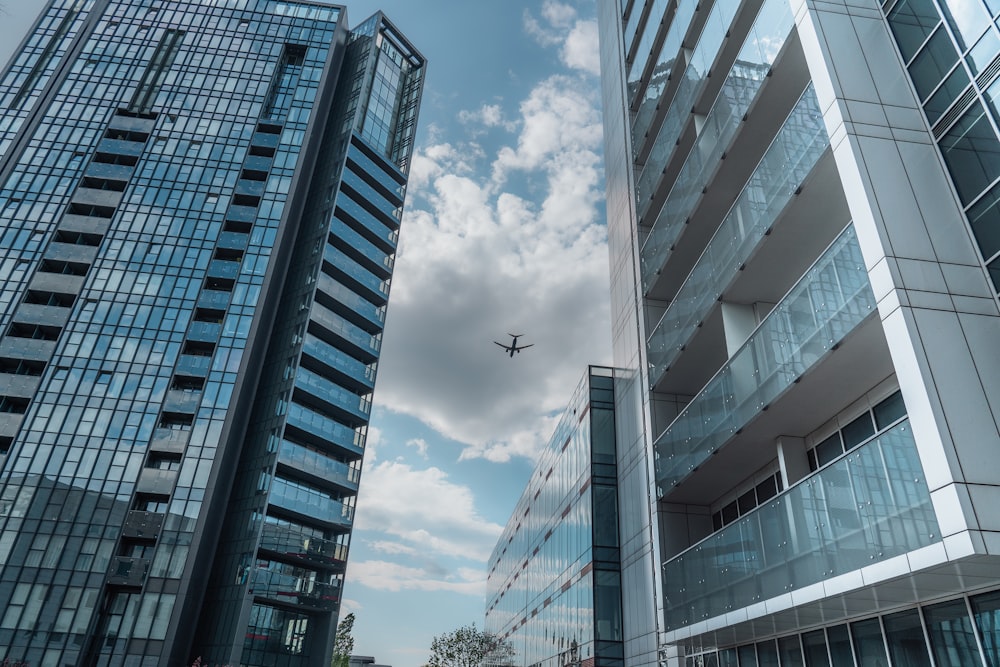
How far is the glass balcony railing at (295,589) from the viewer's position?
50344mm

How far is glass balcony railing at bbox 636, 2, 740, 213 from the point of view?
21.0 meters

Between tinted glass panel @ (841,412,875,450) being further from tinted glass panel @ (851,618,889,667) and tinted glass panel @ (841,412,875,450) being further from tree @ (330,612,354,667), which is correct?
tree @ (330,612,354,667)

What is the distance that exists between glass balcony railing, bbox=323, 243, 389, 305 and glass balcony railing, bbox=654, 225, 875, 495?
49.5 metres

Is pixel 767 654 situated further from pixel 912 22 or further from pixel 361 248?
pixel 361 248

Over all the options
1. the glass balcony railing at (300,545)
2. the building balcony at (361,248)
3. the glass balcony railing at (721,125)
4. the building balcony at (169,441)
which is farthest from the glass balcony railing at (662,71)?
the building balcony at (361,248)

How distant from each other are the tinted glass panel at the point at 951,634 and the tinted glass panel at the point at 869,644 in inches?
55.2

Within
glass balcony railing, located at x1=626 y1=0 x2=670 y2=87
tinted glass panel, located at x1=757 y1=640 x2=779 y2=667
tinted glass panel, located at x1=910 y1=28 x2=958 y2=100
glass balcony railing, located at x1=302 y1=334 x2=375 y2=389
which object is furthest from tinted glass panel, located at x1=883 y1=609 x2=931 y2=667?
glass balcony railing, located at x1=302 y1=334 x2=375 y2=389

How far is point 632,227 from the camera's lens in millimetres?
28641

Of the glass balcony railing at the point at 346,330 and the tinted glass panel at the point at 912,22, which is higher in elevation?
the glass balcony railing at the point at 346,330

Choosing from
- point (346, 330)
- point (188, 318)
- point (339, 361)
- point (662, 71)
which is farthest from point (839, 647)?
point (346, 330)

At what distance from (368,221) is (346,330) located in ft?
41.6

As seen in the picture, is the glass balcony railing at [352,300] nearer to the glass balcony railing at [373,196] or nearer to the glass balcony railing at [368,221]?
the glass balcony railing at [368,221]

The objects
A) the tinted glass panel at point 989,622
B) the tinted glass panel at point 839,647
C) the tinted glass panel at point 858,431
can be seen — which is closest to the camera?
the tinted glass panel at point 989,622

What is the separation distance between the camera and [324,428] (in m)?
59.2
